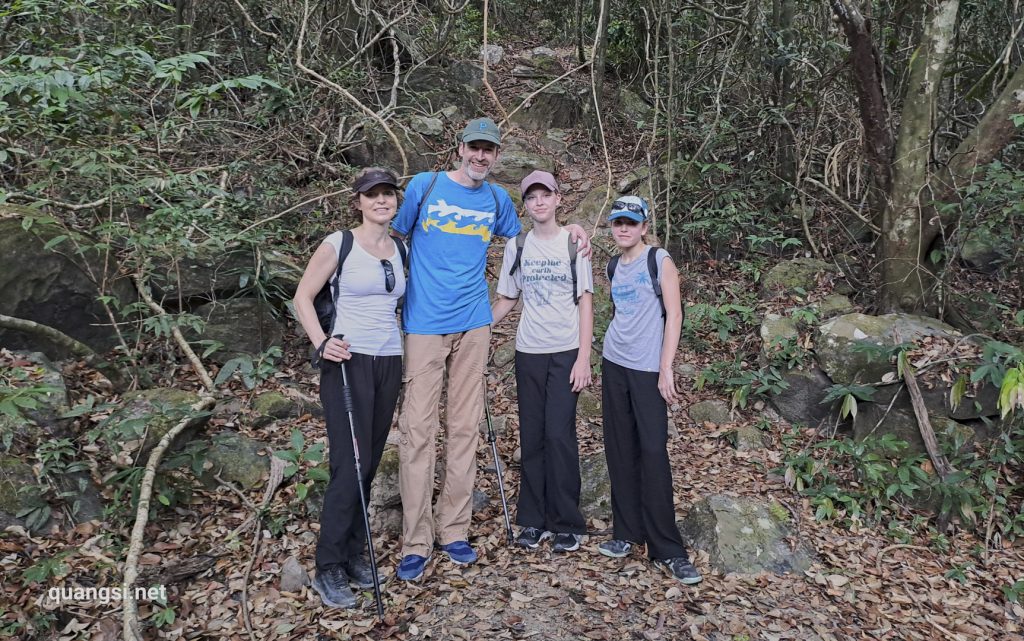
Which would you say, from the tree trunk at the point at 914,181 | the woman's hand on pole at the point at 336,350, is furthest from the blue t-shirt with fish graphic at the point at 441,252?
Answer: the tree trunk at the point at 914,181

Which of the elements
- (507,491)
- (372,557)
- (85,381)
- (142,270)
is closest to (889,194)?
(507,491)

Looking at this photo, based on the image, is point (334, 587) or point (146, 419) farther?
point (146, 419)

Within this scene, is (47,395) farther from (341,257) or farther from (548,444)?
(548,444)

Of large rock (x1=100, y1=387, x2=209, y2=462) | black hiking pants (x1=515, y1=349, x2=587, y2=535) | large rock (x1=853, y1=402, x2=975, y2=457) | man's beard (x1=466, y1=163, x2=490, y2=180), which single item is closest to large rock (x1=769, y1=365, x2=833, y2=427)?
large rock (x1=853, y1=402, x2=975, y2=457)

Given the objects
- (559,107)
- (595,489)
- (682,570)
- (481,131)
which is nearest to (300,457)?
(595,489)

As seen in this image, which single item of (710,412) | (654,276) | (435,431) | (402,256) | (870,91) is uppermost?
(870,91)

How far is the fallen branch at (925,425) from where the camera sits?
5085 mm

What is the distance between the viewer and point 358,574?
3758mm

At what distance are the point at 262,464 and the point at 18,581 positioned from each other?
157 cm

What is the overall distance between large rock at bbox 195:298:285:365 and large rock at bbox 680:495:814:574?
14.1ft

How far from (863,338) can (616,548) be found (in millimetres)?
3375

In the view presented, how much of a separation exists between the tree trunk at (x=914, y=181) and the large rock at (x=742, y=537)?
3.09m

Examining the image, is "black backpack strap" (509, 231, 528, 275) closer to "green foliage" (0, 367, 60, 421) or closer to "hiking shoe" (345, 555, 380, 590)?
"hiking shoe" (345, 555, 380, 590)

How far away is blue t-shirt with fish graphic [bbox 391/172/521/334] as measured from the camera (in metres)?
3.81
